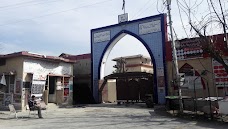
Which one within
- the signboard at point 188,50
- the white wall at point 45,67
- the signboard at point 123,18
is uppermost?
the signboard at point 123,18

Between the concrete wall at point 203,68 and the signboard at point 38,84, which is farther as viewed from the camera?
the signboard at point 38,84

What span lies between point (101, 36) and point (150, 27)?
558cm

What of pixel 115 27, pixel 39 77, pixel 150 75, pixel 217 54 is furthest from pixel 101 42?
pixel 217 54

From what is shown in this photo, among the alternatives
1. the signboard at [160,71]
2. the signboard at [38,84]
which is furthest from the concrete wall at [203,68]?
the signboard at [38,84]

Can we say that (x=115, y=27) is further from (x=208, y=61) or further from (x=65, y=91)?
(x=208, y=61)

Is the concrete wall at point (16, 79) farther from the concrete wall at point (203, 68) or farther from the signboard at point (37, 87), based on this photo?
the concrete wall at point (203, 68)

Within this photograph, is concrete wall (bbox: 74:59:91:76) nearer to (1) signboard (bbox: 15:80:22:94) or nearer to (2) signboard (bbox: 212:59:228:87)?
(1) signboard (bbox: 15:80:22:94)

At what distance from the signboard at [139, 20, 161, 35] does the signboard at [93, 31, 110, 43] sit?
3785 millimetres

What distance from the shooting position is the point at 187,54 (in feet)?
69.4

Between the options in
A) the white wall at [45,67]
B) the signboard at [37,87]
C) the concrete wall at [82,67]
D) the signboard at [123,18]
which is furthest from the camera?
the concrete wall at [82,67]

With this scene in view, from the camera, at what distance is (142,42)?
24.2 meters

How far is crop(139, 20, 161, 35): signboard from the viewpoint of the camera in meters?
23.4

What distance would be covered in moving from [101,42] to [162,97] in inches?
338

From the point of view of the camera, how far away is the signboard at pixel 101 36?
26.7 m
